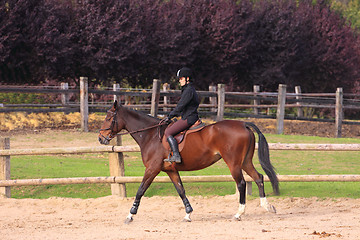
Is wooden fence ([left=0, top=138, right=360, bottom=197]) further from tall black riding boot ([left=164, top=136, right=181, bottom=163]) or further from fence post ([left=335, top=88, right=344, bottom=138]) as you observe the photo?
fence post ([left=335, top=88, right=344, bottom=138])

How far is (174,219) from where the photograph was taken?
9352 millimetres

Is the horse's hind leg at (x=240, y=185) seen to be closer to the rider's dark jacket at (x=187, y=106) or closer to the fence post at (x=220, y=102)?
the rider's dark jacket at (x=187, y=106)

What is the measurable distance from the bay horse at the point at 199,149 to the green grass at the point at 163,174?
1985 millimetres

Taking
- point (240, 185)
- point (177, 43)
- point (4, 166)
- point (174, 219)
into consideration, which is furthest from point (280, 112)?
point (240, 185)

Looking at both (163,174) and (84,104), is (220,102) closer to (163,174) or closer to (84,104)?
(84,104)

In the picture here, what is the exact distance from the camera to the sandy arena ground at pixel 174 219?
795 cm

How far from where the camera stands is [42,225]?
9.03m

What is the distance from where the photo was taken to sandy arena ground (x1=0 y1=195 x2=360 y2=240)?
7949 millimetres

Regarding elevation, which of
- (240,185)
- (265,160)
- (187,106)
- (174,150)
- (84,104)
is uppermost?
(187,106)

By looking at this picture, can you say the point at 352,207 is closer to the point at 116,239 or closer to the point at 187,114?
the point at 187,114

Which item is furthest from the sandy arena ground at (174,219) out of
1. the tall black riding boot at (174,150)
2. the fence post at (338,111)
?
the fence post at (338,111)

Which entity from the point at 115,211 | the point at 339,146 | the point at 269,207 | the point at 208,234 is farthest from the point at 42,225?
the point at 339,146

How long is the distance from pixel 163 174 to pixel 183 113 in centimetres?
453

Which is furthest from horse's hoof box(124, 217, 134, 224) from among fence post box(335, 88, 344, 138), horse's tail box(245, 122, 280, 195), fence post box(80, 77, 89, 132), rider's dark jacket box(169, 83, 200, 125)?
fence post box(335, 88, 344, 138)
